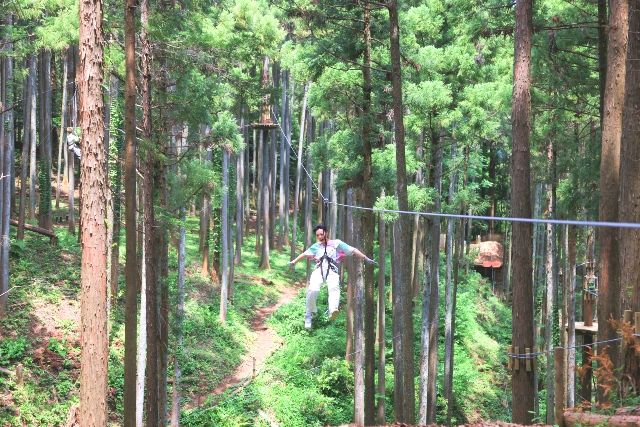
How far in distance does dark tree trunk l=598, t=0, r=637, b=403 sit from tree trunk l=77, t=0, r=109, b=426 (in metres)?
6.76

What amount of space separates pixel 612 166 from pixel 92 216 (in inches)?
292

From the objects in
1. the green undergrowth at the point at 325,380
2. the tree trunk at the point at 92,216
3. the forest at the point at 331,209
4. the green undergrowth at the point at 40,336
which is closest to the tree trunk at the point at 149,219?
the forest at the point at 331,209

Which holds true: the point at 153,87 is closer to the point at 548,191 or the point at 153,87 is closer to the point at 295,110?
the point at 548,191

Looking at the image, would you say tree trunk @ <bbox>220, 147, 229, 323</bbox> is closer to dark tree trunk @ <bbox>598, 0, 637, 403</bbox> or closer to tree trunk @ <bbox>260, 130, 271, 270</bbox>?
tree trunk @ <bbox>260, 130, 271, 270</bbox>

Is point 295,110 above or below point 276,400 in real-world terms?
above

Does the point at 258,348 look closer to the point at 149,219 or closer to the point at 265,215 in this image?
the point at 265,215

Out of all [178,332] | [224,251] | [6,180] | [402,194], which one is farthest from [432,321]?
[6,180]

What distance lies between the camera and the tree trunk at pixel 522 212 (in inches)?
378

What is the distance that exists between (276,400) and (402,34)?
35.2 feet

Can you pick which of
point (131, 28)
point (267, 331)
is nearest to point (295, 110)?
point (267, 331)

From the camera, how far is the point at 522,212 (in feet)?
32.1

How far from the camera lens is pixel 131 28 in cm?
999

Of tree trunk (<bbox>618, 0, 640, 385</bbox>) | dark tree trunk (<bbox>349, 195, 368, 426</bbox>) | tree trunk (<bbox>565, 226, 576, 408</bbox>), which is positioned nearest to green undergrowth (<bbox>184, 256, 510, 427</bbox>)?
dark tree trunk (<bbox>349, 195, 368, 426</bbox>)

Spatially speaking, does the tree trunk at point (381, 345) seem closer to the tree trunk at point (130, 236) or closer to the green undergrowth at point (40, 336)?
the green undergrowth at point (40, 336)
